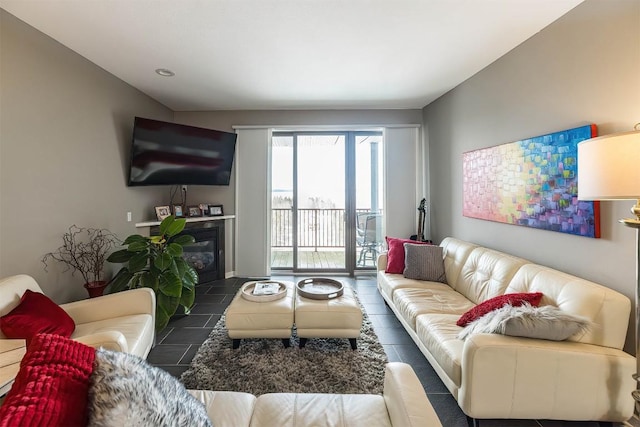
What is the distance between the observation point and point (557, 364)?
4.95ft

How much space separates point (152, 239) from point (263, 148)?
2.26m

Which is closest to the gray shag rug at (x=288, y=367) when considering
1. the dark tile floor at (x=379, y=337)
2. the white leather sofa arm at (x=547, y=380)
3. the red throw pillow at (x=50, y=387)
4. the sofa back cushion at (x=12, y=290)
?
the dark tile floor at (x=379, y=337)

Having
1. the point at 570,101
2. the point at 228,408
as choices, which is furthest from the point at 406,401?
the point at 570,101

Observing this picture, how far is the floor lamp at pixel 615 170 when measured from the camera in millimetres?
1264

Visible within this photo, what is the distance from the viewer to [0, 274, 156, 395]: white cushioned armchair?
62.7 inches

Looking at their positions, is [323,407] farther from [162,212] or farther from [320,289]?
[162,212]

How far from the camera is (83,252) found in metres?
2.73

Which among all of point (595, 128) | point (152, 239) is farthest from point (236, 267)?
point (595, 128)

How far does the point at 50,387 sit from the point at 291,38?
8.68 feet

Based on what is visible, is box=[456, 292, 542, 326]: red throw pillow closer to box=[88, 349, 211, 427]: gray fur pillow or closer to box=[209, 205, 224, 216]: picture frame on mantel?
box=[88, 349, 211, 427]: gray fur pillow

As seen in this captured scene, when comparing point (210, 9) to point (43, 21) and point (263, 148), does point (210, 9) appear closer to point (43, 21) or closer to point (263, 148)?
point (43, 21)

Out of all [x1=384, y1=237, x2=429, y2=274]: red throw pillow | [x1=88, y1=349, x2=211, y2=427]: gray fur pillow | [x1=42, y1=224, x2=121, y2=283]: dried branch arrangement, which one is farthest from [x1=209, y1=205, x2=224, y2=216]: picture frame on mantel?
[x1=88, y1=349, x2=211, y2=427]: gray fur pillow

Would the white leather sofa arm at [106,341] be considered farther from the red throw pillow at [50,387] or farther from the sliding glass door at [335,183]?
the sliding glass door at [335,183]

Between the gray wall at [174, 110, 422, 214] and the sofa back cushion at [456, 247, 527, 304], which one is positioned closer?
the sofa back cushion at [456, 247, 527, 304]
